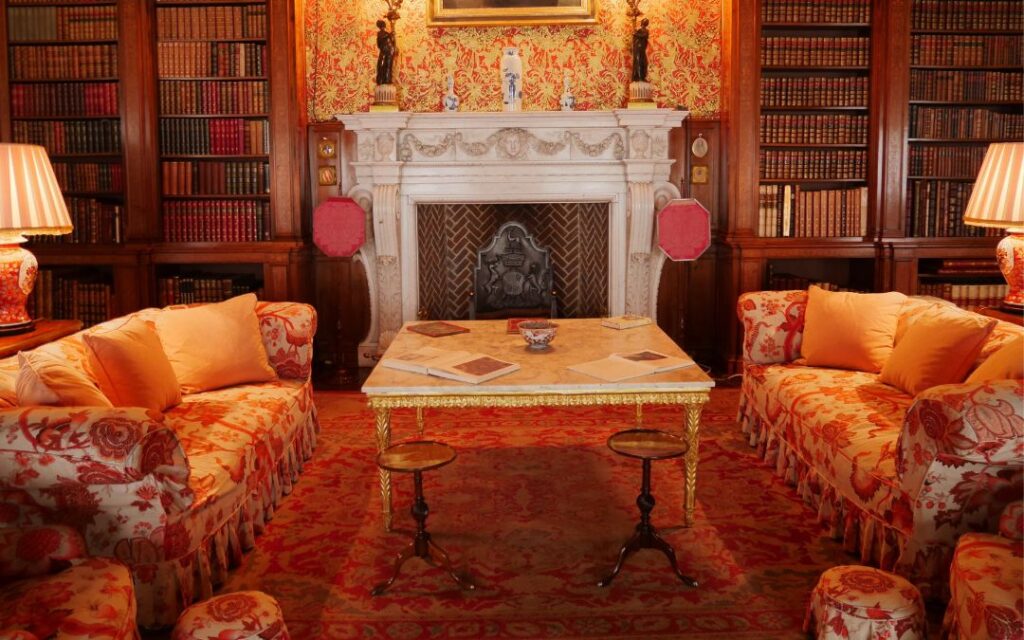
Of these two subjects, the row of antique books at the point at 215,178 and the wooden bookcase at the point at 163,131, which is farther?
the row of antique books at the point at 215,178

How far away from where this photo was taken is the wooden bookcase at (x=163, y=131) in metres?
5.40

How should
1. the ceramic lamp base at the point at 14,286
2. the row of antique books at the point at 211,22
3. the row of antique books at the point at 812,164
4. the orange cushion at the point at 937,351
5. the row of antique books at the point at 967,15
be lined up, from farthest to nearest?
1. the row of antique books at the point at 812,164
2. the row of antique books at the point at 211,22
3. the row of antique books at the point at 967,15
4. the ceramic lamp base at the point at 14,286
5. the orange cushion at the point at 937,351

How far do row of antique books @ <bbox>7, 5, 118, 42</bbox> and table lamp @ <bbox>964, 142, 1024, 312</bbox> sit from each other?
4.78m

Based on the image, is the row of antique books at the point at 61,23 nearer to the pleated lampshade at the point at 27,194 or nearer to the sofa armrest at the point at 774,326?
the pleated lampshade at the point at 27,194

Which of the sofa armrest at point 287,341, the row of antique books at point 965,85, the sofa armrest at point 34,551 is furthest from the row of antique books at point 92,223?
the row of antique books at point 965,85

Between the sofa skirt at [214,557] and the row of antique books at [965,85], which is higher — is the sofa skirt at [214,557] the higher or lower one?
the lower one

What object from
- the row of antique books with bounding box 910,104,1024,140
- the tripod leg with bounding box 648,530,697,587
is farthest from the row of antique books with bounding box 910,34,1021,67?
the tripod leg with bounding box 648,530,697,587

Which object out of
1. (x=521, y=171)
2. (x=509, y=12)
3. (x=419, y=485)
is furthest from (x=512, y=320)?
(x=509, y=12)

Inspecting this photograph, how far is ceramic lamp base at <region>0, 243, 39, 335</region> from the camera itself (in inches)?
140

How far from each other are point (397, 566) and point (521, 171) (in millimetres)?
3357

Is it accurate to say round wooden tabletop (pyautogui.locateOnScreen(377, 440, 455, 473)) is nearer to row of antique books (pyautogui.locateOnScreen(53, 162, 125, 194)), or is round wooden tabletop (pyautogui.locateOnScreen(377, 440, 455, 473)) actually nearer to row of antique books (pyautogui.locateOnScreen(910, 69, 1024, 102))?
row of antique books (pyautogui.locateOnScreen(53, 162, 125, 194))

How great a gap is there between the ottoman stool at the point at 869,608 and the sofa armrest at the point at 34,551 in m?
1.76

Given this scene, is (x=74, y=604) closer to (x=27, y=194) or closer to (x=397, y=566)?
(x=397, y=566)

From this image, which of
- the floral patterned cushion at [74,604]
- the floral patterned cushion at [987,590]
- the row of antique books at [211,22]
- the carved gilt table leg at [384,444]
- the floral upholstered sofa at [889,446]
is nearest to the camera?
the floral patterned cushion at [74,604]
